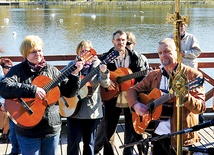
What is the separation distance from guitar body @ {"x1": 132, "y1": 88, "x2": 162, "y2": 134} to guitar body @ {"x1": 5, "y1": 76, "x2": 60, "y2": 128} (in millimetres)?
817

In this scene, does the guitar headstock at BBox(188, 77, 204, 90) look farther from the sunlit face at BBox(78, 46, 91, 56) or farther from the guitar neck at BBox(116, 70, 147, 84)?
the guitar neck at BBox(116, 70, 147, 84)

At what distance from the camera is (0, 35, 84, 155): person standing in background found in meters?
3.40

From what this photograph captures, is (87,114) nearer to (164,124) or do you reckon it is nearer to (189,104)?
(164,124)

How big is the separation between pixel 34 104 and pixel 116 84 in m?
1.37

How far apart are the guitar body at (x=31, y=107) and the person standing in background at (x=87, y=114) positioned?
72 centimetres

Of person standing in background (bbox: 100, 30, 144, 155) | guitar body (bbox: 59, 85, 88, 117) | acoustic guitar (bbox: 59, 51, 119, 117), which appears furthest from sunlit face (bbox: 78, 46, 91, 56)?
person standing in background (bbox: 100, 30, 144, 155)

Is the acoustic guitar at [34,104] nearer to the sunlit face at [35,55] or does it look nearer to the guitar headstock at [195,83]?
the sunlit face at [35,55]

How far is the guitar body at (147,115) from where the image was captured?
3479mm

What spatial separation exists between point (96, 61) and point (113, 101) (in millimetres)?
602

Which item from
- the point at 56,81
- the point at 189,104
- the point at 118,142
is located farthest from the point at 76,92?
the point at 118,142

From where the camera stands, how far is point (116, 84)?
15.4 ft

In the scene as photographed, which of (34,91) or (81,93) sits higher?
(34,91)

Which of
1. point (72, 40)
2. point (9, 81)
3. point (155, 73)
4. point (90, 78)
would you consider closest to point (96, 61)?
point (90, 78)

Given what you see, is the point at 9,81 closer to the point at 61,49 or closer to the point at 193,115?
the point at 193,115
